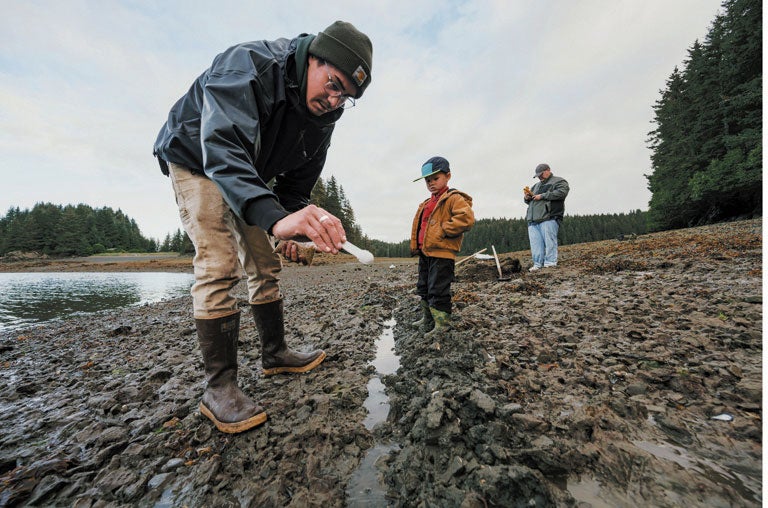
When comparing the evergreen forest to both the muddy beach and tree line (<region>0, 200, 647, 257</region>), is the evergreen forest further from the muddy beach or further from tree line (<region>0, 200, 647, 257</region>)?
the muddy beach

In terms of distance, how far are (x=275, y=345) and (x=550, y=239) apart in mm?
8735

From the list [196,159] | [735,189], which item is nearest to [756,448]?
[196,159]

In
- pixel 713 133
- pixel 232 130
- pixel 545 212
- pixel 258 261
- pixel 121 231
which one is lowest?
pixel 258 261

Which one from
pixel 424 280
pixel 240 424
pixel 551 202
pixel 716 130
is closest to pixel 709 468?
pixel 240 424

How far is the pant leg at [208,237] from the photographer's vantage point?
211 centimetres

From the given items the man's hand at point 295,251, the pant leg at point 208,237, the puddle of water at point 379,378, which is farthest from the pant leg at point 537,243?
the pant leg at point 208,237

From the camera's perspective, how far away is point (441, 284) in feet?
13.3

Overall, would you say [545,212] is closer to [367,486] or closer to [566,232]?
[367,486]

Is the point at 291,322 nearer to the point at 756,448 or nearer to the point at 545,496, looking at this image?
the point at 545,496

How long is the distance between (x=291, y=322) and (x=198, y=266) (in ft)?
11.8

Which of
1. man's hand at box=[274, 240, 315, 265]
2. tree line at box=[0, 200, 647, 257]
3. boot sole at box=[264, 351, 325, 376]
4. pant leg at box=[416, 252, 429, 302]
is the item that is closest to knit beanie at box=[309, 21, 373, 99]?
man's hand at box=[274, 240, 315, 265]

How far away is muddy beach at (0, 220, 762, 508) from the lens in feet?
4.89

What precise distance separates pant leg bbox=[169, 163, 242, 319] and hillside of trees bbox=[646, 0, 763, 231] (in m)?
32.7

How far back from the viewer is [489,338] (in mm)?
3568
